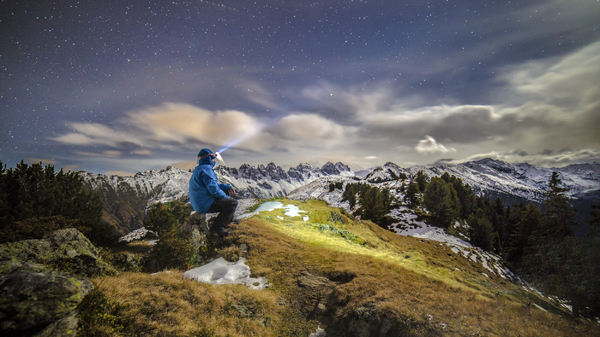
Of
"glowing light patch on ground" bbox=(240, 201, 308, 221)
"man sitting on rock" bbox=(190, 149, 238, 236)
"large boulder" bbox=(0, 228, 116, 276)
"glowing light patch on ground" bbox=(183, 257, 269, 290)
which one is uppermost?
"man sitting on rock" bbox=(190, 149, 238, 236)

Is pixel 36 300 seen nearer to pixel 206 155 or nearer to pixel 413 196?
pixel 206 155

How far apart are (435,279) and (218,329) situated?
9359 mm

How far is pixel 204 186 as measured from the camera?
10500 mm

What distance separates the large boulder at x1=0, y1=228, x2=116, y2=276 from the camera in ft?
18.6

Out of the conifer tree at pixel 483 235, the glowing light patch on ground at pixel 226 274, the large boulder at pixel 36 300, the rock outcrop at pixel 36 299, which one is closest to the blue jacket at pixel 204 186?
the glowing light patch on ground at pixel 226 274

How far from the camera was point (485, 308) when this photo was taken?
753 centimetres

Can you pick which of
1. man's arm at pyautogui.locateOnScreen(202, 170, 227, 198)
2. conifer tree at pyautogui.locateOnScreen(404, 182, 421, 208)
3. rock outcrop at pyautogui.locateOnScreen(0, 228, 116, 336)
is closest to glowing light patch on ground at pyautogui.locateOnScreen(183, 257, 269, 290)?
man's arm at pyautogui.locateOnScreen(202, 170, 227, 198)

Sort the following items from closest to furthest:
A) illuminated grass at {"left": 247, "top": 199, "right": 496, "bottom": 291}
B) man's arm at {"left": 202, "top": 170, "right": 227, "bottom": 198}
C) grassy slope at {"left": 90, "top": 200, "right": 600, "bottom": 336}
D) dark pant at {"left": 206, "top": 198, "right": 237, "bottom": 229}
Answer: grassy slope at {"left": 90, "top": 200, "right": 600, "bottom": 336}
man's arm at {"left": 202, "top": 170, "right": 227, "bottom": 198}
dark pant at {"left": 206, "top": 198, "right": 237, "bottom": 229}
illuminated grass at {"left": 247, "top": 199, "right": 496, "bottom": 291}

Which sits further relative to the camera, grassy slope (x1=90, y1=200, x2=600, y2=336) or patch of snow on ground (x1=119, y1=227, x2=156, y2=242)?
patch of snow on ground (x1=119, y1=227, x2=156, y2=242)

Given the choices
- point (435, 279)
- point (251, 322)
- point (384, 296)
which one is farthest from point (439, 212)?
point (251, 322)

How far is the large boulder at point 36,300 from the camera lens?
325 centimetres

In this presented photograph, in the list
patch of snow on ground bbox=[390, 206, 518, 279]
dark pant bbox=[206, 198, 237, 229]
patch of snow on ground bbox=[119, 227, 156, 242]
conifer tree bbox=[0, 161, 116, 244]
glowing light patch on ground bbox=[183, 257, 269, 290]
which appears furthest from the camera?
patch of snow on ground bbox=[390, 206, 518, 279]

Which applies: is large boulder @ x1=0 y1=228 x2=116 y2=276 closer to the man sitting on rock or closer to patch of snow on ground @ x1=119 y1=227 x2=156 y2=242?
the man sitting on rock

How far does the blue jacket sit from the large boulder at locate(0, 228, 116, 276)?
4080 mm
